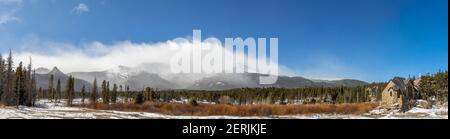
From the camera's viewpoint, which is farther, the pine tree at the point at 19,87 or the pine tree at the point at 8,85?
the pine tree at the point at 19,87

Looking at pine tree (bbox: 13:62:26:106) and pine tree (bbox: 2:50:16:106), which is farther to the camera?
pine tree (bbox: 13:62:26:106)

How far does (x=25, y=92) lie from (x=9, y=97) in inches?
177
